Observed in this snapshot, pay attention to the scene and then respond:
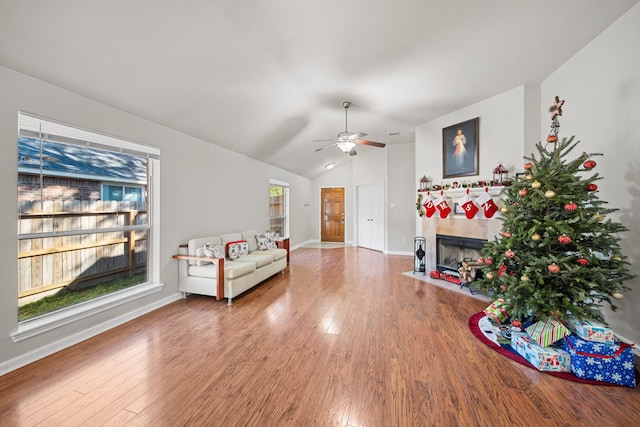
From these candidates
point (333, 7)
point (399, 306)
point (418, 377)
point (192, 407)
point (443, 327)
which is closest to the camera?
point (192, 407)

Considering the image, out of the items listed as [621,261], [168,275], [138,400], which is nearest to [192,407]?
[138,400]

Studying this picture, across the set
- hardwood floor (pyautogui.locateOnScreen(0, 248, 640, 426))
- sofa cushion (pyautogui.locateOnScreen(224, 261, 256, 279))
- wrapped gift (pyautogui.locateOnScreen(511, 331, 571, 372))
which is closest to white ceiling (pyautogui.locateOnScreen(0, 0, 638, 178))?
sofa cushion (pyautogui.locateOnScreen(224, 261, 256, 279))

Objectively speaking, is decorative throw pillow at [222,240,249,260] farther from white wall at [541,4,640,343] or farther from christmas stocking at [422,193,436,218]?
white wall at [541,4,640,343]

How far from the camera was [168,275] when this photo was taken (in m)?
3.47

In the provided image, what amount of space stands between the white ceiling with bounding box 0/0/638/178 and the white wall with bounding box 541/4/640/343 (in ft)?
0.64

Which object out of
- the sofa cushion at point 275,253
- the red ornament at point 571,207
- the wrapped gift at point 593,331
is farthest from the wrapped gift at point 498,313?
the sofa cushion at point 275,253

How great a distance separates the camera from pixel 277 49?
8.29 feet

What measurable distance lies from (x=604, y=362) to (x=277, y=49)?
380cm

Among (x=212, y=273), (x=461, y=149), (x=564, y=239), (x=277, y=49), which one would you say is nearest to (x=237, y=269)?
(x=212, y=273)

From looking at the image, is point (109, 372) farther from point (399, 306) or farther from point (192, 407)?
point (399, 306)

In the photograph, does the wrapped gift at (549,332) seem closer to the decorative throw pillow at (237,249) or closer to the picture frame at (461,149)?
the picture frame at (461,149)

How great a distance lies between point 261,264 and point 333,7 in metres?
3.51

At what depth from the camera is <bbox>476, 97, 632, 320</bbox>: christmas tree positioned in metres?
1.98

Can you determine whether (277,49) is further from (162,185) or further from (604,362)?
(604,362)
